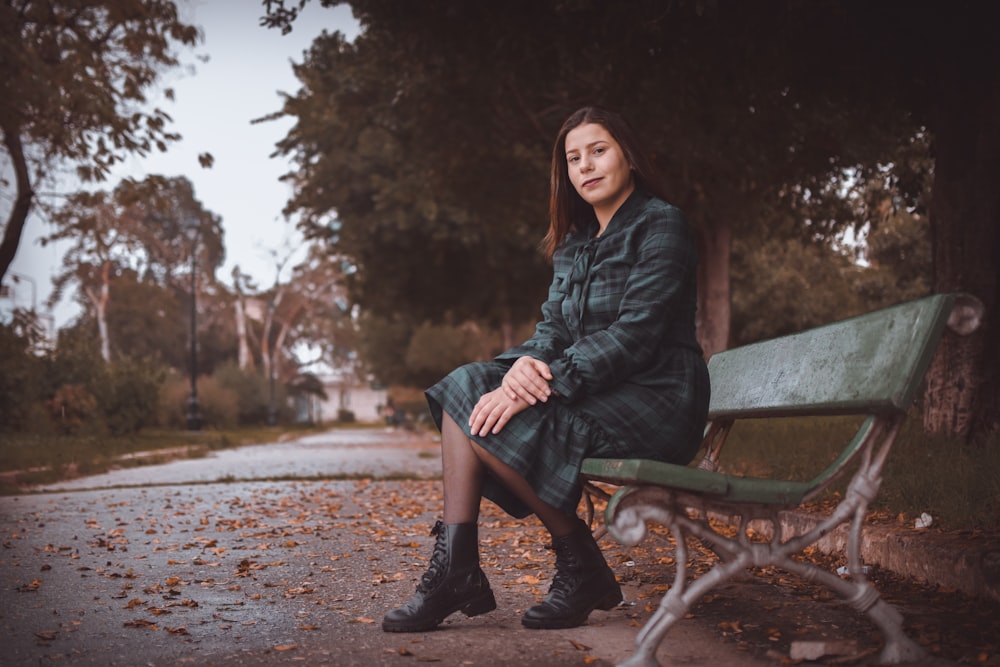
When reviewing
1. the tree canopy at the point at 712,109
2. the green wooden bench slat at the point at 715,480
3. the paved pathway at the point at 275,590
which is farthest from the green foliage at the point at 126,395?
the green wooden bench slat at the point at 715,480

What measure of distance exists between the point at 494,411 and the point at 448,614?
2.67 ft

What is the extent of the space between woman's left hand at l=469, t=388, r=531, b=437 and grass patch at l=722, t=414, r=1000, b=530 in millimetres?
2399

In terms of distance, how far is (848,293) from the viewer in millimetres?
30719

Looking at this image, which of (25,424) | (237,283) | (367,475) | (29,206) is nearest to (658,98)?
(367,475)

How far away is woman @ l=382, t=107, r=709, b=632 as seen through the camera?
306cm

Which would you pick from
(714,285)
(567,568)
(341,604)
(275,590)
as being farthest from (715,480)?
(714,285)

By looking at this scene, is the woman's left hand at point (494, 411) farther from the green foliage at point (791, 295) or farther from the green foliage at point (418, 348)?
the green foliage at point (418, 348)

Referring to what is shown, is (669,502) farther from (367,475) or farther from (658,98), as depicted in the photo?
(367,475)

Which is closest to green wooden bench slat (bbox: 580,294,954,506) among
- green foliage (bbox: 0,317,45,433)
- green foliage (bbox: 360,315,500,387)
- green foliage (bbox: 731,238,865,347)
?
green foliage (bbox: 0,317,45,433)

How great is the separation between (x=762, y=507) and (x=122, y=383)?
A: 2099 cm

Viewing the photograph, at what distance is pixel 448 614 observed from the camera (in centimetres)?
329

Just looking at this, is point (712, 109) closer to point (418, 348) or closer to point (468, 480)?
point (468, 480)

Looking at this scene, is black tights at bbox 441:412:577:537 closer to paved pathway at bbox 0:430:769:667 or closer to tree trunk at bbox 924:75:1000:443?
paved pathway at bbox 0:430:769:667

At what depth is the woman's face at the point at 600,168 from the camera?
3.46 m
